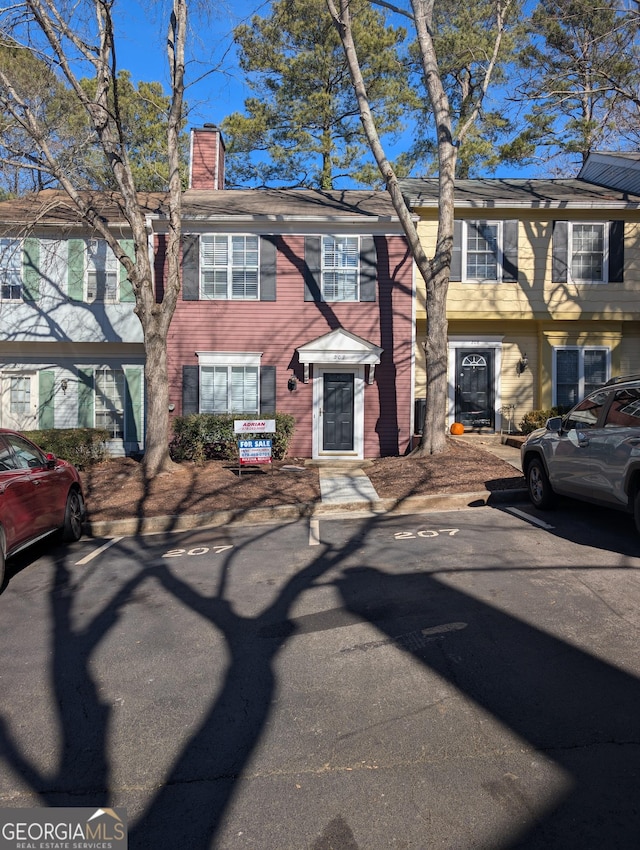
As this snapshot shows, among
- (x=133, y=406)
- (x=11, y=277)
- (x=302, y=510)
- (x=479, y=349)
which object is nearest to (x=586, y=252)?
(x=479, y=349)

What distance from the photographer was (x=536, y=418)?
1539cm

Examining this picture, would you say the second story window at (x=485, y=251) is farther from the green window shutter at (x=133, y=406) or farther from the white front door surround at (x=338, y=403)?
the green window shutter at (x=133, y=406)

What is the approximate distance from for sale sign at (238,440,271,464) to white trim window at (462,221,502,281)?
307 inches

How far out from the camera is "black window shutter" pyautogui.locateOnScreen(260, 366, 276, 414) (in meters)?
15.2

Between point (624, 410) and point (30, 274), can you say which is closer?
point (624, 410)

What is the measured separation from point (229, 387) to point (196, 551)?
810 centimetres

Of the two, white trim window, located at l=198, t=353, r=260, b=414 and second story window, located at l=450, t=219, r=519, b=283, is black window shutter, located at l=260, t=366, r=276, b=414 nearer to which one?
white trim window, located at l=198, t=353, r=260, b=414

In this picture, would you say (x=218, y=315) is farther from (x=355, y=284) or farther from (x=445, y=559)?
(x=445, y=559)

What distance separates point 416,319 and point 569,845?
1475 cm

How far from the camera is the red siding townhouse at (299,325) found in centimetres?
1517

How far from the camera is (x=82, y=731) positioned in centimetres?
340

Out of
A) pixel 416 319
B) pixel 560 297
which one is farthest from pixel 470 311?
pixel 560 297

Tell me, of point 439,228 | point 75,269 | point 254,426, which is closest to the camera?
point 254,426

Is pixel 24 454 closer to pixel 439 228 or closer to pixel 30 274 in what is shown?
pixel 439 228
